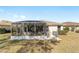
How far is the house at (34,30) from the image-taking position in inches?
271

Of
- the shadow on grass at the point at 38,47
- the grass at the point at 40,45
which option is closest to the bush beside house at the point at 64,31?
the grass at the point at 40,45

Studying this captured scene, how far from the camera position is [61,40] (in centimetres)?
698

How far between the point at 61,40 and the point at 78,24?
733mm

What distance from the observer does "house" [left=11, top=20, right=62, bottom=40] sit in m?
6.89

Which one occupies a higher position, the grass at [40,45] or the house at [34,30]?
the house at [34,30]

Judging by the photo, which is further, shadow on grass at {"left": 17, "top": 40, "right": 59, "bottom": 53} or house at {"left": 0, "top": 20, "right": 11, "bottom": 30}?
shadow on grass at {"left": 17, "top": 40, "right": 59, "bottom": 53}

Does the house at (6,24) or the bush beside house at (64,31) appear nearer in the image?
the house at (6,24)

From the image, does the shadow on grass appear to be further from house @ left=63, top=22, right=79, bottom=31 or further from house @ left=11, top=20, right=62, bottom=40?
house @ left=63, top=22, right=79, bottom=31

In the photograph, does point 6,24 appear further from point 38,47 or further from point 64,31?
point 64,31

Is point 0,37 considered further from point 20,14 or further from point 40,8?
point 40,8

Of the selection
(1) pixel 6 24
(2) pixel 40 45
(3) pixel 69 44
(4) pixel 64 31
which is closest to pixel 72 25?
(4) pixel 64 31

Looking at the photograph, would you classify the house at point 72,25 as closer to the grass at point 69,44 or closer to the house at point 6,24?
the grass at point 69,44

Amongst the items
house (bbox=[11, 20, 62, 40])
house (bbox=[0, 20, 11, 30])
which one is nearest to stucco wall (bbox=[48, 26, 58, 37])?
house (bbox=[11, 20, 62, 40])
